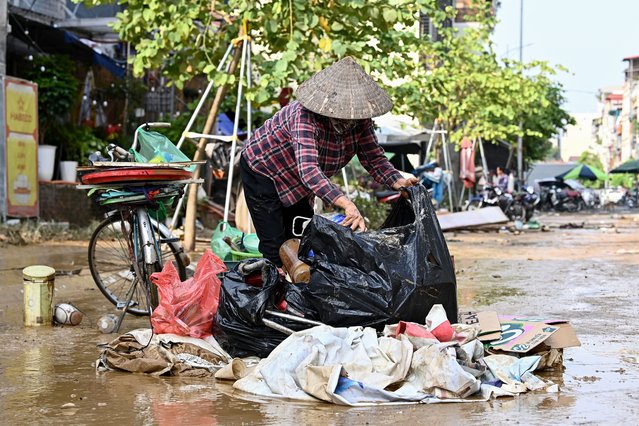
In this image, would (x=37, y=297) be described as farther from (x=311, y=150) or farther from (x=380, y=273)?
(x=380, y=273)

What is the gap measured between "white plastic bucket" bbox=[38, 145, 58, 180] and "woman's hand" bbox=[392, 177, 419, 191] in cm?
1044

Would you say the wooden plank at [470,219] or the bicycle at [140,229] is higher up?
the bicycle at [140,229]

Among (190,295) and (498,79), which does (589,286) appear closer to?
(190,295)

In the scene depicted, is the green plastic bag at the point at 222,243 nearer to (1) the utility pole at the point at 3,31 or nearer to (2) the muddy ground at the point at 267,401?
(2) the muddy ground at the point at 267,401

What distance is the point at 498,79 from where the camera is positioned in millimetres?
28859

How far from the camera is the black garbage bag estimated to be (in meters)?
5.11

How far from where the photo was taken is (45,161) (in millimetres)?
15281

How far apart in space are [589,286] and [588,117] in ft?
592

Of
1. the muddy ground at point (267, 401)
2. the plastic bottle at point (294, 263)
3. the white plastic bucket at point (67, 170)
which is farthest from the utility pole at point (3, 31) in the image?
the plastic bottle at point (294, 263)

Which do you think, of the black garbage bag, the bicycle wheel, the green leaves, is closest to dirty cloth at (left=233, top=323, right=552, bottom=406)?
the black garbage bag

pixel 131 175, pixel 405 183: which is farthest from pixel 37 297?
pixel 405 183

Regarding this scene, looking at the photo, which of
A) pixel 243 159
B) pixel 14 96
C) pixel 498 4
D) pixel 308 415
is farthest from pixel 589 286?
pixel 498 4

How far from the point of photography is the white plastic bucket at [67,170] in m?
15.8

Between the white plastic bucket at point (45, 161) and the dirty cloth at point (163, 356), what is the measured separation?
10.5 metres
